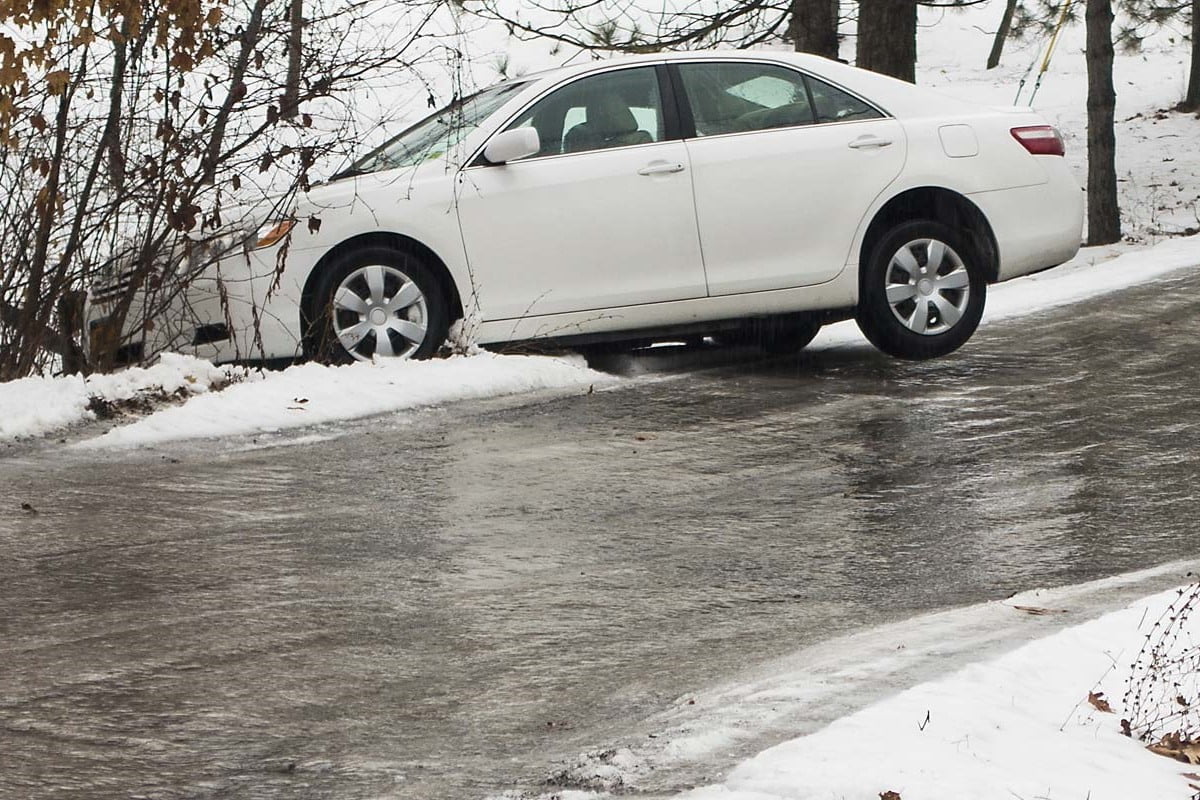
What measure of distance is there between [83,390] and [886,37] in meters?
9.67

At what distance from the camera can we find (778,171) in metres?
9.78

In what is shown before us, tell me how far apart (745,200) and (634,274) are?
29.9 inches

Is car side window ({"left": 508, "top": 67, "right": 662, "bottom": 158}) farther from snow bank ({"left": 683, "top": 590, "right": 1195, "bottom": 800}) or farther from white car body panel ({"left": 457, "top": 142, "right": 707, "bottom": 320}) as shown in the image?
snow bank ({"left": 683, "top": 590, "right": 1195, "bottom": 800})

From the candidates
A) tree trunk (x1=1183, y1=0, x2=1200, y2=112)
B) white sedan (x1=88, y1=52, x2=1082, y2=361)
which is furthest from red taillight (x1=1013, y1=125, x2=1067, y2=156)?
tree trunk (x1=1183, y1=0, x2=1200, y2=112)

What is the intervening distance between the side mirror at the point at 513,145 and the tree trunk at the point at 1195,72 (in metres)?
21.9

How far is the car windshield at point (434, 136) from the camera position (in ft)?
31.8

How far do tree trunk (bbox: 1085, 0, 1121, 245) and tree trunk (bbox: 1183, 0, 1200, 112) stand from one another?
1048 centimetres

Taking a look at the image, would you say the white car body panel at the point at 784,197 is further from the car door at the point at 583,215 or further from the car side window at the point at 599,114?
the car side window at the point at 599,114

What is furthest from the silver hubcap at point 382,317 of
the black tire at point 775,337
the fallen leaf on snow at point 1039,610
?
the fallen leaf on snow at point 1039,610

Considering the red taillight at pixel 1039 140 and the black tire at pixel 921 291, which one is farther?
the red taillight at pixel 1039 140

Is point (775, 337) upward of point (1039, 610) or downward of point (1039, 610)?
upward

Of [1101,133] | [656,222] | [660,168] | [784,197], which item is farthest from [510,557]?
[1101,133]

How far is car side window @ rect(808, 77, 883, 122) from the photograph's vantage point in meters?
10.1

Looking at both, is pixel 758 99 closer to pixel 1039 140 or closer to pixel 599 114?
pixel 599 114
